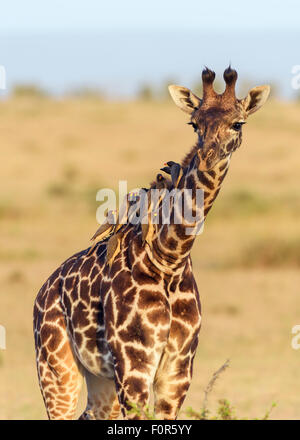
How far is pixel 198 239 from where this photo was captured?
21.7 metres

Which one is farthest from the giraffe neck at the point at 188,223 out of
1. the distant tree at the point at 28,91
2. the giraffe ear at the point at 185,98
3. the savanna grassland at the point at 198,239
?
the distant tree at the point at 28,91

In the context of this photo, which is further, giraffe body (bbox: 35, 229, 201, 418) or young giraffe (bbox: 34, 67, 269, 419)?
giraffe body (bbox: 35, 229, 201, 418)

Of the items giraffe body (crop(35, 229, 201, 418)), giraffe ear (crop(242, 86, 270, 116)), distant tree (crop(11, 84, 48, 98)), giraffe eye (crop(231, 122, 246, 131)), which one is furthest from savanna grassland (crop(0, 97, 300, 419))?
distant tree (crop(11, 84, 48, 98))

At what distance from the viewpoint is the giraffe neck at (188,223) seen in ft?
17.8

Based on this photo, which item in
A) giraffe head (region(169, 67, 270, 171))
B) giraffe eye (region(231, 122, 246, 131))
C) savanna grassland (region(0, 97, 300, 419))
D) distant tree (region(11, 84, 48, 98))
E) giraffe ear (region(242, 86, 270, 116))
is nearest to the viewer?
giraffe head (region(169, 67, 270, 171))

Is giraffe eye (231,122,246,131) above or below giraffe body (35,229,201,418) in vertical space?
above

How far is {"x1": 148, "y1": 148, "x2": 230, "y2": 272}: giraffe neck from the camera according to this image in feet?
17.8

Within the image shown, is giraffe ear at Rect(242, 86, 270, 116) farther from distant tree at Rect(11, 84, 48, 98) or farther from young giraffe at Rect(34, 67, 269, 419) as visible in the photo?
distant tree at Rect(11, 84, 48, 98)

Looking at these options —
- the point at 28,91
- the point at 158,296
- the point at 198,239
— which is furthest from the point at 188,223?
the point at 28,91

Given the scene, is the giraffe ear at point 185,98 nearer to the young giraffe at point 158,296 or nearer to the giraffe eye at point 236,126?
the young giraffe at point 158,296

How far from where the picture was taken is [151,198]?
585cm

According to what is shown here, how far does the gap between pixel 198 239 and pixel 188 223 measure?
1624 cm

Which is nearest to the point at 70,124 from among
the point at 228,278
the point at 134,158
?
the point at 134,158

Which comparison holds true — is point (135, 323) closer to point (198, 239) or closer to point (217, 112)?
point (217, 112)
